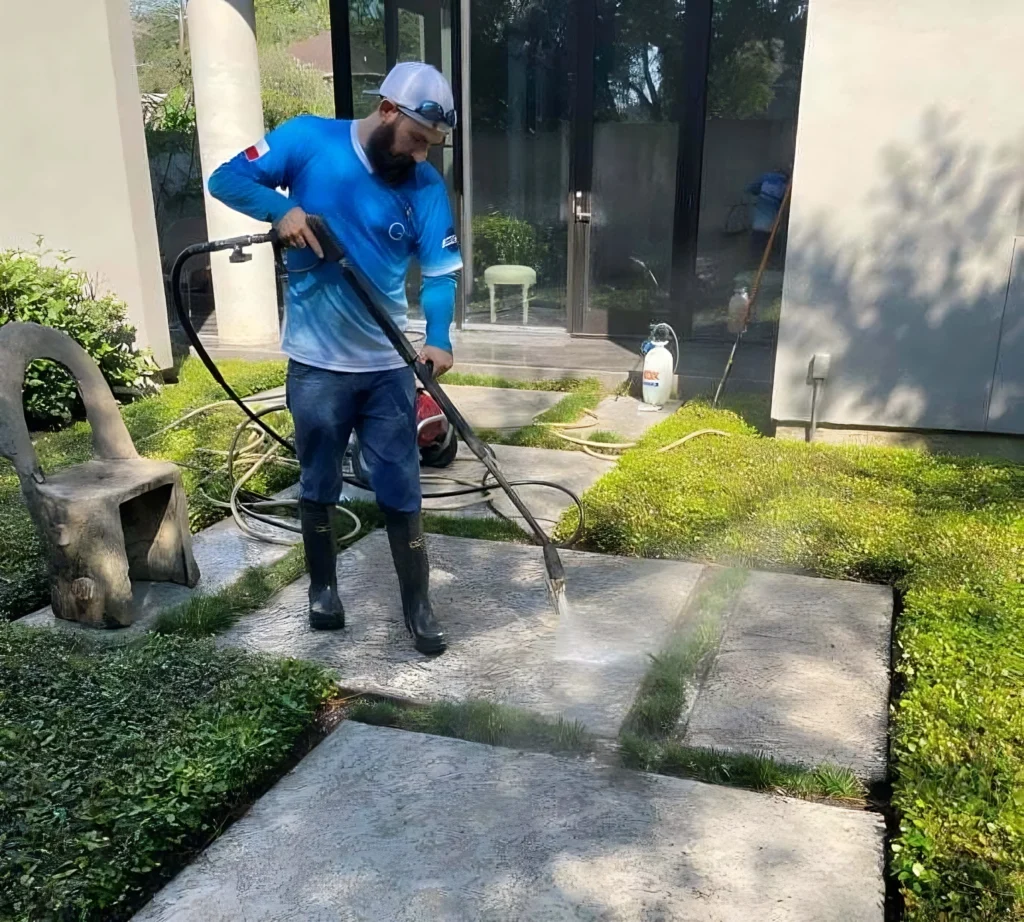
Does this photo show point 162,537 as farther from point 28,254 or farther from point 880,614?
point 28,254

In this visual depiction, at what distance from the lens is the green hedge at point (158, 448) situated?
11.4ft

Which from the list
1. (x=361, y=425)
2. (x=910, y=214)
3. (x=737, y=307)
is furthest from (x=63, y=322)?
(x=910, y=214)

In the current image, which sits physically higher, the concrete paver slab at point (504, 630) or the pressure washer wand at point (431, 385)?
the pressure washer wand at point (431, 385)

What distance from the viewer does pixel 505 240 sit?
26.5 feet

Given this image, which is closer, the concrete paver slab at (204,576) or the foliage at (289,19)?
the concrete paver slab at (204,576)

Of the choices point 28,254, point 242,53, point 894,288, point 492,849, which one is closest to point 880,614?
point 492,849

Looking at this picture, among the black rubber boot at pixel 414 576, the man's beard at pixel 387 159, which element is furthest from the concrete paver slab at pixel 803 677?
the man's beard at pixel 387 159

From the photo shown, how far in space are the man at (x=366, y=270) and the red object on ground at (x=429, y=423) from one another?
5.25 feet

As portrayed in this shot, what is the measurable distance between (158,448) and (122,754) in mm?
2929

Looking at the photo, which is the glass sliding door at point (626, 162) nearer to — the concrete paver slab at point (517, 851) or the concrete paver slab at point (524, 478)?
the concrete paver slab at point (524, 478)

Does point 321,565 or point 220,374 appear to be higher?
point 220,374

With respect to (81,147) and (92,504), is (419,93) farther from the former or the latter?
(81,147)

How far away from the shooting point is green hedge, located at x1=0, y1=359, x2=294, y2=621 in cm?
346

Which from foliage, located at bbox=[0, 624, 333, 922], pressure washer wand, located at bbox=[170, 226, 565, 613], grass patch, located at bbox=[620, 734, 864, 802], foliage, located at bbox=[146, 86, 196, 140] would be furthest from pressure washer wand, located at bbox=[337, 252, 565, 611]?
foliage, located at bbox=[146, 86, 196, 140]
